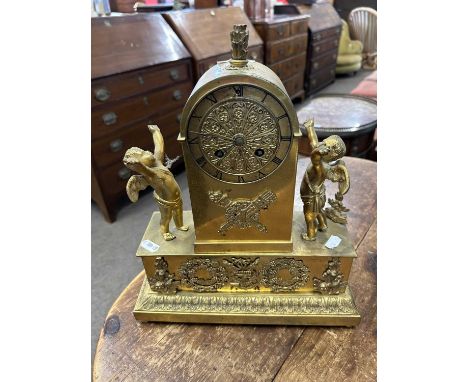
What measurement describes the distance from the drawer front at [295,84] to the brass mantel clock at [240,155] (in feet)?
9.10

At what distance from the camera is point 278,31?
2.83m

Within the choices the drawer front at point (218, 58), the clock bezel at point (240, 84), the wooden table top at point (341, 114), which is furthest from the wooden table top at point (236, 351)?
the drawer front at point (218, 58)

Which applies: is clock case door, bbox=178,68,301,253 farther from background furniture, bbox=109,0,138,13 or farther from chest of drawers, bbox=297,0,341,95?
chest of drawers, bbox=297,0,341,95

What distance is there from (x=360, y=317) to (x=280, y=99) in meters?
0.50

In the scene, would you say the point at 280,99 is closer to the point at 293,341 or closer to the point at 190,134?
the point at 190,134

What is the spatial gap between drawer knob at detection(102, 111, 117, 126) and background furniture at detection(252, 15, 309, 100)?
155 centimetres

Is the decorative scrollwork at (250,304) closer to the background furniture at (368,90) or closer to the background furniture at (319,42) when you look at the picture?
the background furniture at (368,90)

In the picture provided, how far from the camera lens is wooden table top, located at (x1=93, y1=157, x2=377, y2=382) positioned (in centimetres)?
68

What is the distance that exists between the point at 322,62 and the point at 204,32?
2174mm

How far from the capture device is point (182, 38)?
205cm

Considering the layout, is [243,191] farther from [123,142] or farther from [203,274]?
[123,142]

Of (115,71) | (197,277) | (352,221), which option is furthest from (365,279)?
(115,71)

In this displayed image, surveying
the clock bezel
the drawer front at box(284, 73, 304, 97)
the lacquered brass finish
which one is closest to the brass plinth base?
the lacquered brass finish

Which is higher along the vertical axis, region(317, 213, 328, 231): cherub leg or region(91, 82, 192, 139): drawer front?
region(317, 213, 328, 231): cherub leg
